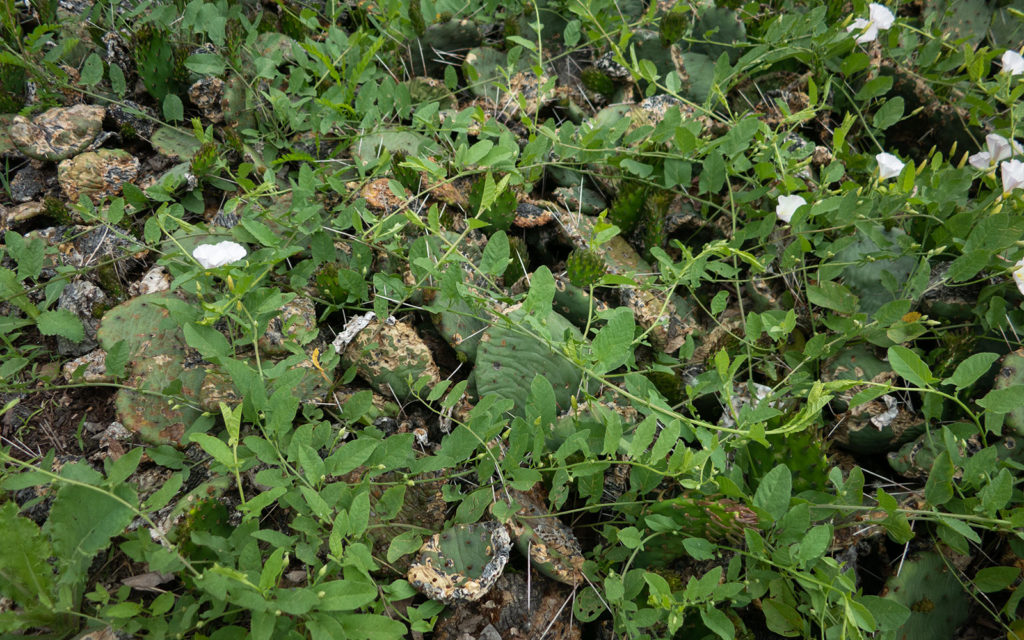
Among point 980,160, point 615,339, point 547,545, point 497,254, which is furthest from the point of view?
point 980,160

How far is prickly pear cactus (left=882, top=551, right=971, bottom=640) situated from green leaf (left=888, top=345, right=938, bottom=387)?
426 millimetres

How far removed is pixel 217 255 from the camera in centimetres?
147

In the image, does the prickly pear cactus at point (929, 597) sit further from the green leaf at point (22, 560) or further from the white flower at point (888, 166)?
the green leaf at point (22, 560)

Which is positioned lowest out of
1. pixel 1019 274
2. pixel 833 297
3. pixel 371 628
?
pixel 371 628

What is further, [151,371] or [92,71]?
[92,71]

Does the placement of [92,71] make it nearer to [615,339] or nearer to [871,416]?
[615,339]

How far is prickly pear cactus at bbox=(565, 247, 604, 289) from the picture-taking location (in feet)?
5.56

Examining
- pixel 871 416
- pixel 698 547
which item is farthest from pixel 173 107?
pixel 871 416

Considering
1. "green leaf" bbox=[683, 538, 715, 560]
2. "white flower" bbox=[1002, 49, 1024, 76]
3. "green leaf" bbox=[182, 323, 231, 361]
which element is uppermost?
"white flower" bbox=[1002, 49, 1024, 76]

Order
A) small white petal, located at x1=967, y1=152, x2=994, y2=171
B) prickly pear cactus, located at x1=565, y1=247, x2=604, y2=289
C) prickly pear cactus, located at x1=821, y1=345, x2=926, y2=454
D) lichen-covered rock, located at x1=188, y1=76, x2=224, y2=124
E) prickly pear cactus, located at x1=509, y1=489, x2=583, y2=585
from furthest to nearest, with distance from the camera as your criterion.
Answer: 1. lichen-covered rock, located at x1=188, y1=76, x2=224, y2=124
2. small white petal, located at x1=967, y1=152, x2=994, y2=171
3. prickly pear cactus, located at x1=565, y1=247, x2=604, y2=289
4. prickly pear cactus, located at x1=821, y1=345, x2=926, y2=454
5. prickly pear cactus, located at x1=509, y1=489, x2=583, y2=585

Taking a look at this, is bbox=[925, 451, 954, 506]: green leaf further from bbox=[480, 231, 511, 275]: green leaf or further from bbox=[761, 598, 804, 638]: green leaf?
bbox=[480, 231, 511, 275]: green leaf

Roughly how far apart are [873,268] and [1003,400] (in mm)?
546

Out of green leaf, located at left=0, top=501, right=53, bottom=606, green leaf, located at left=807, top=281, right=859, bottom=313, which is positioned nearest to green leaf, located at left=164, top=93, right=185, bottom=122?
green leaf, located at left=0, top=501, right=53, bottom=606

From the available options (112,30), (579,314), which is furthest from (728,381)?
(112,30)
